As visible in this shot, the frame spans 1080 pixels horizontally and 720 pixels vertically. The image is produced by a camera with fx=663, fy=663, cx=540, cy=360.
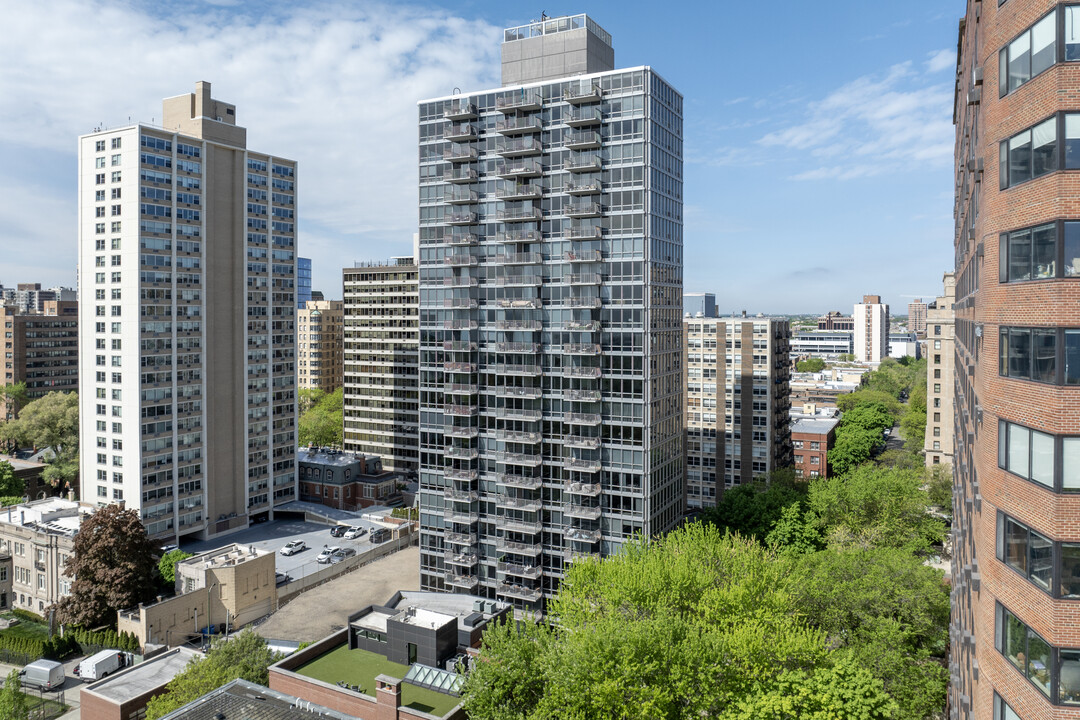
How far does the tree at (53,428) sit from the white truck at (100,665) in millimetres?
69504

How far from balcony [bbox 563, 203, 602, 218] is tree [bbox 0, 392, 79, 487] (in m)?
107

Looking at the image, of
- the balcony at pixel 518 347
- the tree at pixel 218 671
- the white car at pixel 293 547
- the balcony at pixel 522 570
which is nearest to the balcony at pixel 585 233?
the balcony at pixel 518 347

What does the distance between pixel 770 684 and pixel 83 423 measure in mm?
98297

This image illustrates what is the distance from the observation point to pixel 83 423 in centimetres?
9538

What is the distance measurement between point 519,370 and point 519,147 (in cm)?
2425

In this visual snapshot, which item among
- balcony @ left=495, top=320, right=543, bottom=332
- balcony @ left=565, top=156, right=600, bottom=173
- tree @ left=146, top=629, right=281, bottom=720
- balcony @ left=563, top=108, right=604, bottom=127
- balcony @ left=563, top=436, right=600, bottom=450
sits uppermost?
balcony @ left=563, top=108, right=604, bottom=127

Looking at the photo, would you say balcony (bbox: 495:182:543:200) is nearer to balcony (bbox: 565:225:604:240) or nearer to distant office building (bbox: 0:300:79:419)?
balcony (bbox: 565:225:604:240)

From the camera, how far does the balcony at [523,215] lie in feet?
235

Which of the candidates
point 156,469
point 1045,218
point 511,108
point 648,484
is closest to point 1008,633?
point 1045,218

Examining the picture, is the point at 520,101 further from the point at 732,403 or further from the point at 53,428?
the point at 53,428

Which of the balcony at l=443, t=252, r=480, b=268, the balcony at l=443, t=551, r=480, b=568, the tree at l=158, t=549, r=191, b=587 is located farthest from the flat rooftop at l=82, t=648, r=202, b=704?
the balcony at l=443, t=252, r=480, b=268

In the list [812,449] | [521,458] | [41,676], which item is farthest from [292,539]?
[812,449]

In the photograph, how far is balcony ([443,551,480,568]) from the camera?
7444 cm

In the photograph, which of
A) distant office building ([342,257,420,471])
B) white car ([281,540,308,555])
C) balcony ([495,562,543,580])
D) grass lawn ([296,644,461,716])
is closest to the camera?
grass lawn ([296,644,461,716])
